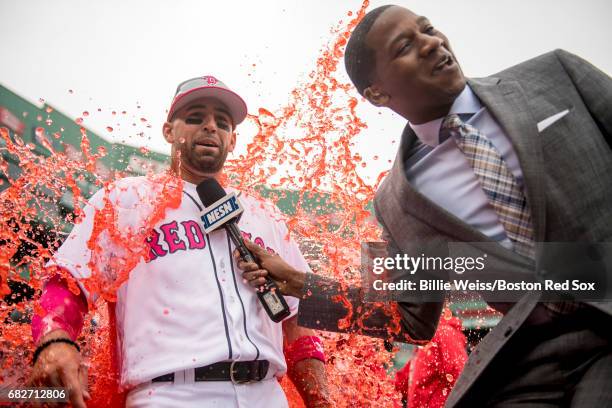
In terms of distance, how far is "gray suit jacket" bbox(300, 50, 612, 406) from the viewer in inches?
75.9

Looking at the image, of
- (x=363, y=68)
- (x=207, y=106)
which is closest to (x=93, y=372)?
(x=207, y=106)

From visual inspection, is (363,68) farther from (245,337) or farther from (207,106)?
(245,337)

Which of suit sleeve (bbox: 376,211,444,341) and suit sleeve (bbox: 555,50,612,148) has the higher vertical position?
suit sleeve (bbox: 555,50,612,148)

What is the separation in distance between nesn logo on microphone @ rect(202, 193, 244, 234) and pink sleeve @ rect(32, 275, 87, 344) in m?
0.72

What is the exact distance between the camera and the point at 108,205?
281 centimetres

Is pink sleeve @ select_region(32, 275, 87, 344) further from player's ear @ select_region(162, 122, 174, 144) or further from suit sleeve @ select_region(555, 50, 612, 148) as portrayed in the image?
suit sleeve @ select_region(555, 50, 612, 148)

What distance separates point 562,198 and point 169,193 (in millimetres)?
2003

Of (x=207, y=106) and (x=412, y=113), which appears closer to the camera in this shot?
(x=412, y=113)

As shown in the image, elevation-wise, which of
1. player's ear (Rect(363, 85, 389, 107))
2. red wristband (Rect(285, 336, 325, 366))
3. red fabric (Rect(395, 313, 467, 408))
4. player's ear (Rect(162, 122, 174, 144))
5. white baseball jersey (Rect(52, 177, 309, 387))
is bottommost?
red fabric (Rect(395, 313, 467, 408))

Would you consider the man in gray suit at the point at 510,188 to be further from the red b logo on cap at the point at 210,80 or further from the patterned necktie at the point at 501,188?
the red b logo on cap at the point at 210,80

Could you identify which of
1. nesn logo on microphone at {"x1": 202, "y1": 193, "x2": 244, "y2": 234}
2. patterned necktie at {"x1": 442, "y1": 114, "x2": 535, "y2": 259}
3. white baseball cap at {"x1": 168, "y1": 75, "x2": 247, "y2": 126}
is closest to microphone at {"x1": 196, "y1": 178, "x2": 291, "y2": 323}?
nesn logo on microphone at {"x1": 202, "y1": 193, "x2": 244, "y2": 234}

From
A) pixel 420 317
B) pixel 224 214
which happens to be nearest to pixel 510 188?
pixel 420 317

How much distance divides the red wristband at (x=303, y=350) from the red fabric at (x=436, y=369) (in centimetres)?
167

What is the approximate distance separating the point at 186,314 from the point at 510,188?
1.58 metres
